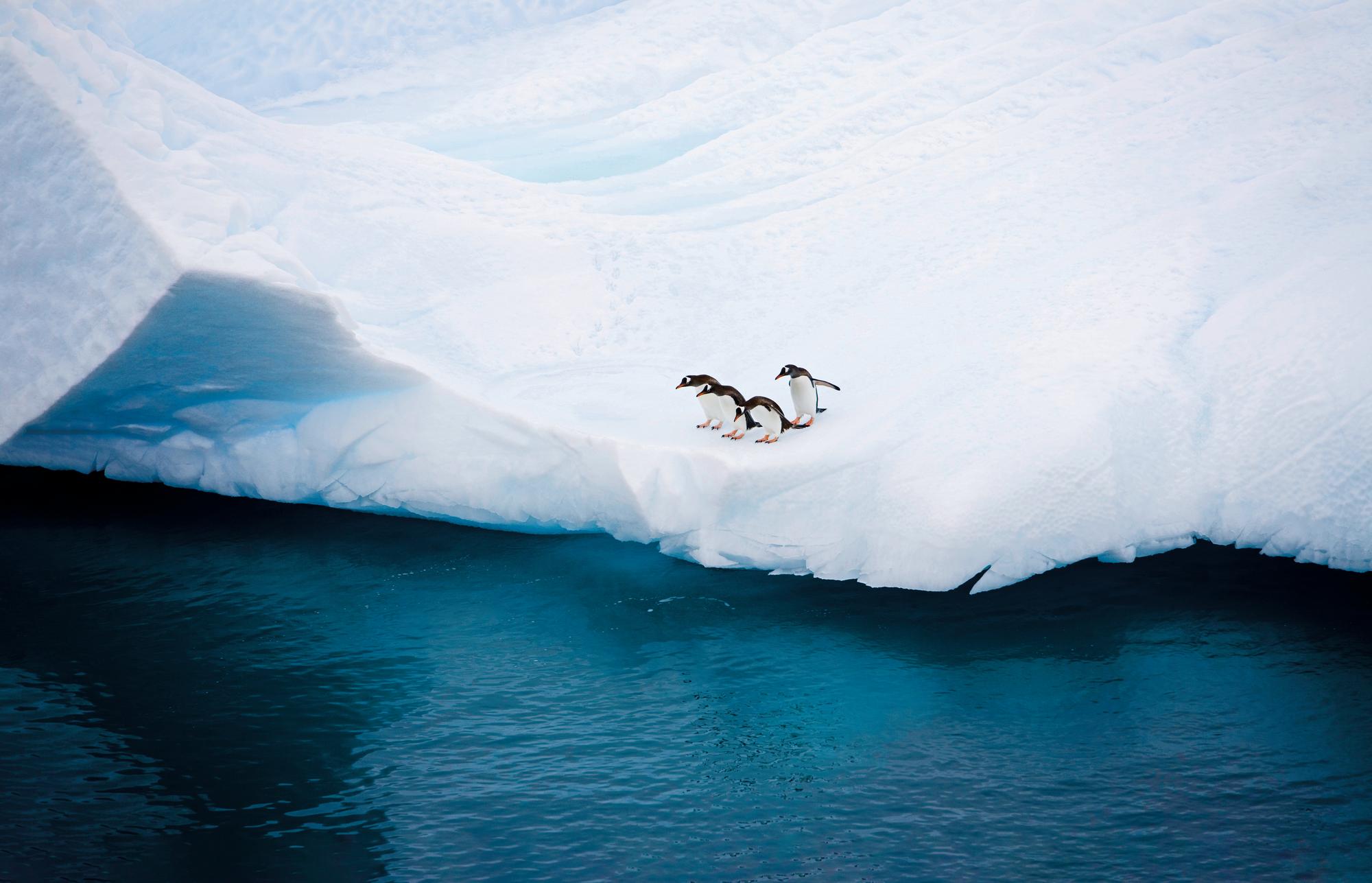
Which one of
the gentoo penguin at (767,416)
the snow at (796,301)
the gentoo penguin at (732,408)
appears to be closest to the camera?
the snow at (796,301)

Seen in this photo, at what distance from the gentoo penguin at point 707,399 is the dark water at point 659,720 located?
100cm

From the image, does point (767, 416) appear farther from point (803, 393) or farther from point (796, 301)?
point (796, 301)

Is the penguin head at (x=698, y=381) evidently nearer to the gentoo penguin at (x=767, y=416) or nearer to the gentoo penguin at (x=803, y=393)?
the gentoo penguin at (x=767, y=416)

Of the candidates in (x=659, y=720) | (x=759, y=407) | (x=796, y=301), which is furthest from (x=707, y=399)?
(x=659, y=720)

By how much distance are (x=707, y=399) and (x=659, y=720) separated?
7.64 feet

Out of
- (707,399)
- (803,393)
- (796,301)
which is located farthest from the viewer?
(796,301)

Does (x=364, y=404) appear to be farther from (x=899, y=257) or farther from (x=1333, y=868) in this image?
(x=1333, y=868)

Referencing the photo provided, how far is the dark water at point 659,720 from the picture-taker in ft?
15.0

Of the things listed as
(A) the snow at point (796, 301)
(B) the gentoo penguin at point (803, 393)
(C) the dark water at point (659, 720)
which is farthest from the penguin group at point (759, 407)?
(C) the dark water at point (659, 720)

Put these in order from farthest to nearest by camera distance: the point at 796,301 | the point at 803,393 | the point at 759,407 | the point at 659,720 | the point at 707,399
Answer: the point at 796,301, the point at 707,399, the point at 803,393, the point at 759,407, the point at 659,720

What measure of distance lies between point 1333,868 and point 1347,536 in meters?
2.30

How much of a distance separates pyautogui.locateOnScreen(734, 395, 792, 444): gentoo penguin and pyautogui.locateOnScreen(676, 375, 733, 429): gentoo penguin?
0.15 meters

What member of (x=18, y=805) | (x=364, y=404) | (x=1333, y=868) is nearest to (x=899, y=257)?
(x=364, y=404)

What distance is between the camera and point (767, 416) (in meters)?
6.96
